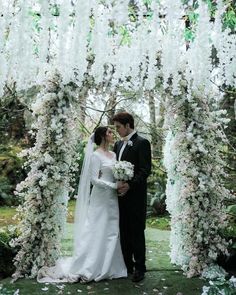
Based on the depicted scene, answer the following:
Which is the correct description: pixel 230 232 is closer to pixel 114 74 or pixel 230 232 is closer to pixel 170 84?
pixel 170 84

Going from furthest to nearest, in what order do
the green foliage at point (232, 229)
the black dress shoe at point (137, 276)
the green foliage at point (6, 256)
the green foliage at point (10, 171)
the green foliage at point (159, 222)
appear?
the green foliage at point (10, 171) → the green foliage at point (159, 222) → the green foliage at point (232, 229) → the green foliage at point (6, 256) → the black dress shoe at point (137, 276)

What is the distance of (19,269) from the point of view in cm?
477

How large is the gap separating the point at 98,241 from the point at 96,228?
0.13 meters

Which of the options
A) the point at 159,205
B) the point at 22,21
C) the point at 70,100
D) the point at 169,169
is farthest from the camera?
the point at 159,205

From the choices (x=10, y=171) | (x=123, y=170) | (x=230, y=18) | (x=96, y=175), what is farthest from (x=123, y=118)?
(x=10, y=171)

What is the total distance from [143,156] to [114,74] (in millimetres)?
840

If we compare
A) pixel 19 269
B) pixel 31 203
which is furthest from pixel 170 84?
pixel 19 269

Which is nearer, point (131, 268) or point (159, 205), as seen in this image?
point (131, 268)

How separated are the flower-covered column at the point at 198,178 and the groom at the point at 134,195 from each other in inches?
17.6

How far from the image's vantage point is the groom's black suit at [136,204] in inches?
184

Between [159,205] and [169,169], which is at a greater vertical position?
[169,169]

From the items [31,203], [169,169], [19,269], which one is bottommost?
[19,269]

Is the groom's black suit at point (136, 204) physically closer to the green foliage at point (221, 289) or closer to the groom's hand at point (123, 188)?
the groom's hand at point (123, 188)

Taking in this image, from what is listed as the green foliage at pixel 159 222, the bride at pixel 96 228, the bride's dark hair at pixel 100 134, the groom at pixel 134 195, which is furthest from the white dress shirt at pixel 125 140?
the green foliage at pixel 159 222
